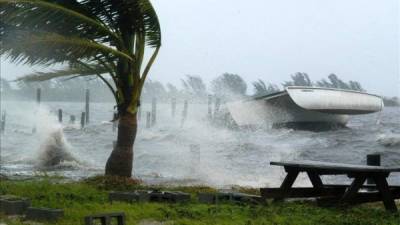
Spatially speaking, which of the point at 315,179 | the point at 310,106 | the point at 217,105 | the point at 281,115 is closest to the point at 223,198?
the point at 315,179

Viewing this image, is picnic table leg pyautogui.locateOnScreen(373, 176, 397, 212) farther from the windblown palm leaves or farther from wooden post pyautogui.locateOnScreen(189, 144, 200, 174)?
wooden post pyautogui.locateOnScreen(189, 144, 200, 174)

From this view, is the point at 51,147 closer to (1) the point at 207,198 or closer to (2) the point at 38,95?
(2) the point at 38,95

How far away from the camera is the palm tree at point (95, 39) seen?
33.0 feet

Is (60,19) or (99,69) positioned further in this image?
(99,69)

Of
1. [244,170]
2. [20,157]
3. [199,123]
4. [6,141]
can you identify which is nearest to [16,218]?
[244,170]

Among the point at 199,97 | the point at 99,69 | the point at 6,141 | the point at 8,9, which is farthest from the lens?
the point at 6,141

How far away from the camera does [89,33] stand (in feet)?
34.9

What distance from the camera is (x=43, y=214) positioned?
6.55m

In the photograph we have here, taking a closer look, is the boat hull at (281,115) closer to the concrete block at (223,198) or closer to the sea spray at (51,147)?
the sea spray at (51,147)

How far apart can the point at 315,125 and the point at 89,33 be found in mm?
7630

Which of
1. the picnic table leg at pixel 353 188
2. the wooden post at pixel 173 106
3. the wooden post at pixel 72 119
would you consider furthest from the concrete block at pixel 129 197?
the wooden post at pixel 72 119

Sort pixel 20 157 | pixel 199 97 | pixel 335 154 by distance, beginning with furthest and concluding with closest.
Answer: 1. pixel 20 157
2. pixel 199 97
3. pixel 335 154

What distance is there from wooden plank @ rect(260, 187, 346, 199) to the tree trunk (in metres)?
3.92

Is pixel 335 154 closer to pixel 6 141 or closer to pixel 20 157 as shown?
pixel 20 157
